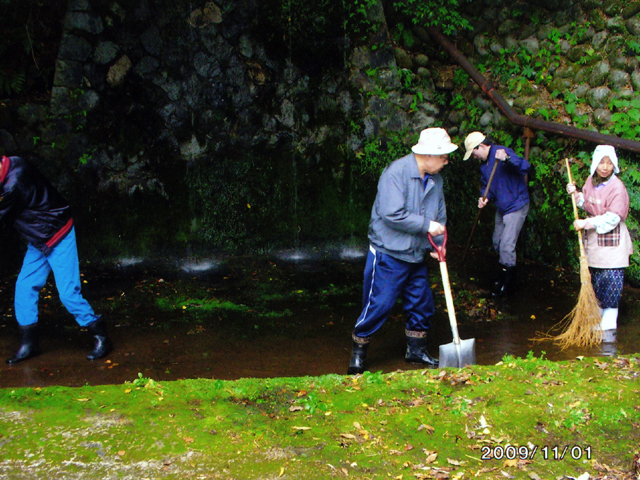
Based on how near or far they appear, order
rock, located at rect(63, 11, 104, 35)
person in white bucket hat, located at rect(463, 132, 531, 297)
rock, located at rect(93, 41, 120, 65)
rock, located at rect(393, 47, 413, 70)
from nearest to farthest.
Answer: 1. person in white bucket hat, located at rect(463, 132, 531, 297)
2. rock, located at rect(63, 11, 104, 35)
3. rock, located at rect(93, 41, 120, 65)
4. rock, located at rect(393, 47, 413, 70)

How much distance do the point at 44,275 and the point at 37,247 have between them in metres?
0.32

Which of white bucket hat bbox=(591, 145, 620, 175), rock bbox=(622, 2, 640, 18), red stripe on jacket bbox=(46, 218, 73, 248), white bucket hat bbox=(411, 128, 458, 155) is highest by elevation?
rock bbox=(622, 2, 640, 18)

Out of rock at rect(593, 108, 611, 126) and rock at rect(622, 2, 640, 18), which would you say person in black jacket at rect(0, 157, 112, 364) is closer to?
rock at rect(593, 108, 611, 126)

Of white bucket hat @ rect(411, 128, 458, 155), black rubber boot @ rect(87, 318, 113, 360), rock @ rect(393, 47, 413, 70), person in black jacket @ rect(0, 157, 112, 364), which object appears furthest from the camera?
rock @ rect(393, 47, 413, 70)

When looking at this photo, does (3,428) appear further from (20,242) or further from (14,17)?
(14,17)

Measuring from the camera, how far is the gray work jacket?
15.1ft

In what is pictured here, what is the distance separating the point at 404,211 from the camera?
4648 mm

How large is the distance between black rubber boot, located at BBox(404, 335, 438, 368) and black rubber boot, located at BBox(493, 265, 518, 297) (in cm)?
225

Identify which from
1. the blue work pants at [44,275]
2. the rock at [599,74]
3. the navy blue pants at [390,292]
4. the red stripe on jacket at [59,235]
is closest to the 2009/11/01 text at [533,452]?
the navy blue pants at [390,292]

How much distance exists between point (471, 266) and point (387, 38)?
4045 mm

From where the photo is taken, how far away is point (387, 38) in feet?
31.5

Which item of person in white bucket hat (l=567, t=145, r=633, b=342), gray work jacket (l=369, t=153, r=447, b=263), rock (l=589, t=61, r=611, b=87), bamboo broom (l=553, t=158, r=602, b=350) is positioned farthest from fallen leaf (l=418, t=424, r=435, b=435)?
rock (l=589, t=61, r=611, b=87)

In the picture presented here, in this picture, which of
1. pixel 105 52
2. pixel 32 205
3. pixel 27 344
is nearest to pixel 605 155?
pixel 32 205

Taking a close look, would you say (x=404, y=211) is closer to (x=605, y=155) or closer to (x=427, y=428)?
(x=427, y=428)
